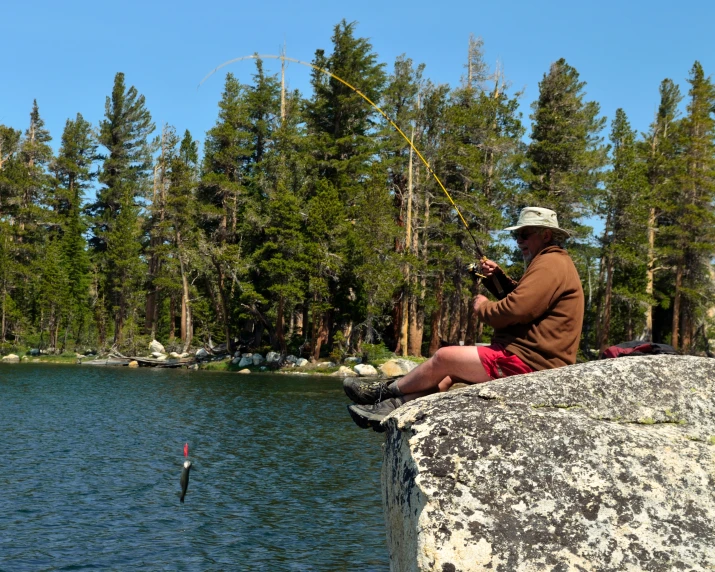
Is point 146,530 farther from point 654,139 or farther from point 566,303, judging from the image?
point 654,139

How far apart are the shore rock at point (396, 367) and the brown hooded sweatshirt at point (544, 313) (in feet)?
92.7

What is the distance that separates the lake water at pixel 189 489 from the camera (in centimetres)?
808

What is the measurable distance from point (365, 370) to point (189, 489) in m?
25.4

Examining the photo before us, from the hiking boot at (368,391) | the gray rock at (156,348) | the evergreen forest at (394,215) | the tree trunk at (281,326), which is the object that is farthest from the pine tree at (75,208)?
the hiking boot at (368,391)

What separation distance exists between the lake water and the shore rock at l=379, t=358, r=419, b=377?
1201 cm

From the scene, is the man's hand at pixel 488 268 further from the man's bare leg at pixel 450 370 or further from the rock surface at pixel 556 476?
the rock surface at pixel 556 476

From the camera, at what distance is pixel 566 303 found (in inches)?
191

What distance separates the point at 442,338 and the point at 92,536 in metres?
39.2

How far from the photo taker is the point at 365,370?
3628 cm

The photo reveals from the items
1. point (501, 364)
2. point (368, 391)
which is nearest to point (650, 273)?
point (368, 391)

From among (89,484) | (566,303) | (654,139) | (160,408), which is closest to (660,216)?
(654,139)

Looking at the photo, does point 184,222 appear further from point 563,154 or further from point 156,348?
point 563,154

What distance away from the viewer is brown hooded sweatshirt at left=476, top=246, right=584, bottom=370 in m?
4.73

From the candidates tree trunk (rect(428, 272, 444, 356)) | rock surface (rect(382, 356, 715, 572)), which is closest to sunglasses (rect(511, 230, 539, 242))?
rock surface (rect(382, 356, 715, 572))
